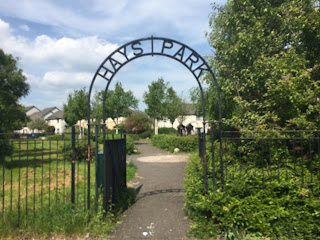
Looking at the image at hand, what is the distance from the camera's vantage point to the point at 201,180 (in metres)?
4.87

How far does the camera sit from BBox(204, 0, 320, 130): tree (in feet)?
17.8

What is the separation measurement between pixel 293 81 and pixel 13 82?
13.1 m

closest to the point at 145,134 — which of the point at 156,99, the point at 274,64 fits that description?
the point at 156,99

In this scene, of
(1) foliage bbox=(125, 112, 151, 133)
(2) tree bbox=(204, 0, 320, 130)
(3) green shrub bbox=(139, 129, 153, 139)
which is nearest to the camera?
(2) tree bbox=(204, 0, 320, 130)

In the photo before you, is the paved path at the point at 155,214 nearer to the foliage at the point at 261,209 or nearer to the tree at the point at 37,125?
the foliage at the point at 261,209

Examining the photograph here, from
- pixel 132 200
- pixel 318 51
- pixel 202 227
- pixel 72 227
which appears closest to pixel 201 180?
pixel 202 227

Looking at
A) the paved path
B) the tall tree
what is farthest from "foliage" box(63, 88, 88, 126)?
the paved path

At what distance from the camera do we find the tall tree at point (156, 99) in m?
34.9

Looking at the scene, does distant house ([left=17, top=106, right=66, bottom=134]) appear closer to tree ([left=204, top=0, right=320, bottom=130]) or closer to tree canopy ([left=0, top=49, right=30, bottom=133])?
tree canopy ([left=0, top=49, right=30, bottom=133])

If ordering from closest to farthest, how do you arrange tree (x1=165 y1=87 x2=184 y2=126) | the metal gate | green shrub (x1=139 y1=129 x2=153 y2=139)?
the metal gate
tree (x1=165 y1=87 x2=184 y2=126)
green shrub (x1=139 y1=129 x2=153 y2=139)

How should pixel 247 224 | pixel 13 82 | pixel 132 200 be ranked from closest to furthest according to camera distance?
pixel 247 224
pixel 132 200
pixel 13 82

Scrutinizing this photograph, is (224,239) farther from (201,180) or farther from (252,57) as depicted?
(252,57)

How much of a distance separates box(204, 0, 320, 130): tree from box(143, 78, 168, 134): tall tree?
26.2m

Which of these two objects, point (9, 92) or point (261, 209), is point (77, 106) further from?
point (261, 209)
